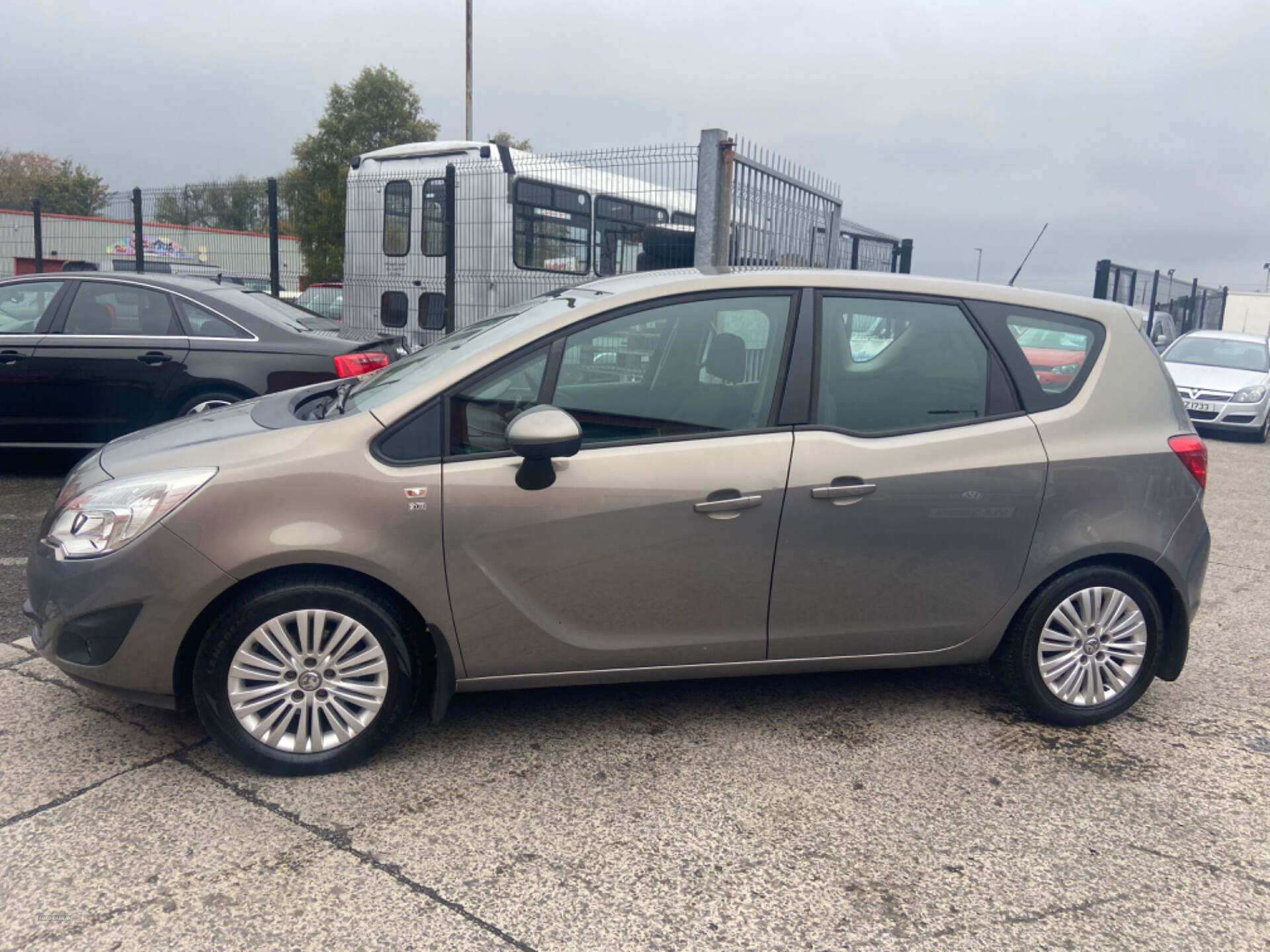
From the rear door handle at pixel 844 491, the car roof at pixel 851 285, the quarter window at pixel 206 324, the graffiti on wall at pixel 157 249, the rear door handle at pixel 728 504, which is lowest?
the rear door handle at pixel 728 504

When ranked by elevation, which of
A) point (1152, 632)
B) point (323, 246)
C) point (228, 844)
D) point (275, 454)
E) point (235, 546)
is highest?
point (323, 246)

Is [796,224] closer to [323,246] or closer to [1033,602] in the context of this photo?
[323,246]

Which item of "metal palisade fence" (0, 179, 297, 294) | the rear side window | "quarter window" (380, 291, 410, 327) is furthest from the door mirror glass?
"metal palisade fence" (0, 179, 297, 294)

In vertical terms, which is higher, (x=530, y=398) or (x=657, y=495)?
(x=530, y=398)

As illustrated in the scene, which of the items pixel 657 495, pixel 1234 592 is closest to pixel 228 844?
pixel 657 495

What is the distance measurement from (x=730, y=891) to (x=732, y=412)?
1.50 metres

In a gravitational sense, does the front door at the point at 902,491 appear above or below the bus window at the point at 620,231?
below

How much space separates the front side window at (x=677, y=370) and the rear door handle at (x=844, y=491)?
0.30 m

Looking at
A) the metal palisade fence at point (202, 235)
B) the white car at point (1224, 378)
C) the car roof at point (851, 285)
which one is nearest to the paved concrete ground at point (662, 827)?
the car roof at point (851, 285)

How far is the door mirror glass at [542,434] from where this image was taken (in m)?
3.02

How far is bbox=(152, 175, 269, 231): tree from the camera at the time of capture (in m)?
12.7

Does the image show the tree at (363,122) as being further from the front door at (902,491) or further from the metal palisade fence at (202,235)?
the front door at (902,491)

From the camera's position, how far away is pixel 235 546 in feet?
9.73

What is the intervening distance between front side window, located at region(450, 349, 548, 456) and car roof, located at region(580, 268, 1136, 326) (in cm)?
45
